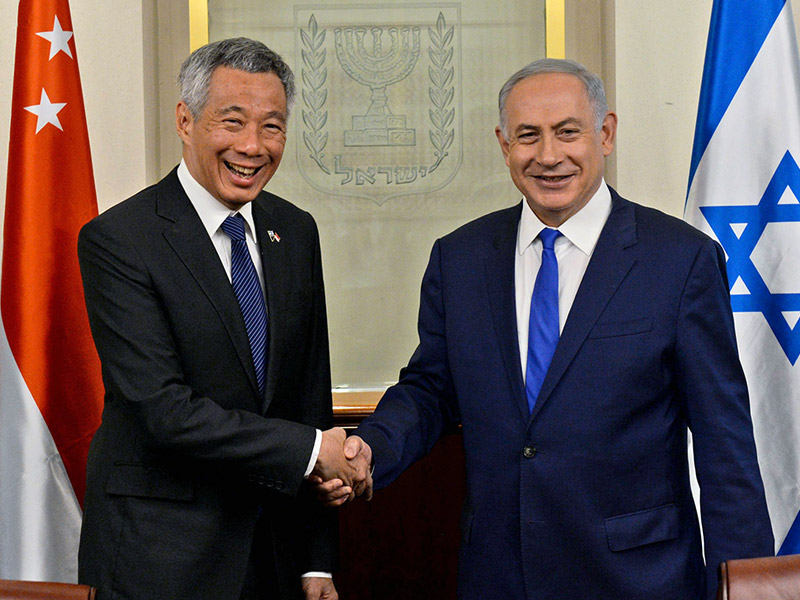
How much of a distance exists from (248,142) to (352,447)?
0.67 metres

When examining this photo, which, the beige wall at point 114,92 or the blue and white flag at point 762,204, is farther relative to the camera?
the beige wall at point 114,92

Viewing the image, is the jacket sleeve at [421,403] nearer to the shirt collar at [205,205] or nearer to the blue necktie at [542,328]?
the blue necktie at [542,328]

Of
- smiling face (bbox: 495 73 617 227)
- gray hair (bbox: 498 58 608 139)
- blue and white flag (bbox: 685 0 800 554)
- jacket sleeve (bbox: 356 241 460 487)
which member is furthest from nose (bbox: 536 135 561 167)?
blue and white flag (bbox: 685 0 800 554)

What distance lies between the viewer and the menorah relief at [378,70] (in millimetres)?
3188

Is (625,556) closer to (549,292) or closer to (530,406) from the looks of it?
(530,406)

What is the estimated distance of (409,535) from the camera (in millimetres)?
3023

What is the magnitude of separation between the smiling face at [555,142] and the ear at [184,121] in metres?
0.67

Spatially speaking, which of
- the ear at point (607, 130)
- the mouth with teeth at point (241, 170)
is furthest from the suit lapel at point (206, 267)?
the ear at point (607, 130)

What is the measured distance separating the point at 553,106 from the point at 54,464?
1.65 m

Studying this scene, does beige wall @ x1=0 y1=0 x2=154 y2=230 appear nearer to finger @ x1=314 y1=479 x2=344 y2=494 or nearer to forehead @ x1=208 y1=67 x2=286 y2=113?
forehead @ x1=208 y1=67 x2=286 y2=113

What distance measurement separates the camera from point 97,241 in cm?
180

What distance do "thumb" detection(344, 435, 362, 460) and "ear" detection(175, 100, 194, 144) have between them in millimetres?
716

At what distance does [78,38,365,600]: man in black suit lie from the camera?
68.7 inches

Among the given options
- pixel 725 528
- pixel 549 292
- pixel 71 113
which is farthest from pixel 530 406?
pixel 71 113
